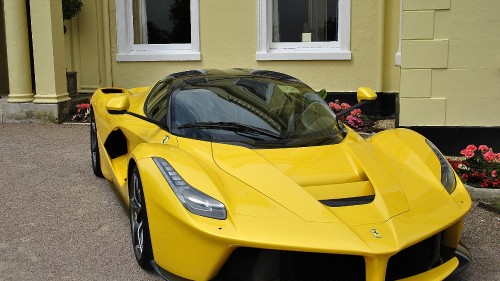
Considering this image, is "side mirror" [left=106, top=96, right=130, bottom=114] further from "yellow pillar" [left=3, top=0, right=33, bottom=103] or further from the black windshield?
"yellow pillar" [left=3, top=0, right=33, bottom=103]

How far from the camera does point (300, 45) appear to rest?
9672 millimetres

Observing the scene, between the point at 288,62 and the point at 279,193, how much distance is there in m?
6.73

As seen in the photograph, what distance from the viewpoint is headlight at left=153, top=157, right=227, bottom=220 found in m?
2.88

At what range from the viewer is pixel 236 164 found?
3330 mm

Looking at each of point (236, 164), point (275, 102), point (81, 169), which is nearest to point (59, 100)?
point (81, 169)

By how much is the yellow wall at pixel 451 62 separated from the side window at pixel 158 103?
313 cm

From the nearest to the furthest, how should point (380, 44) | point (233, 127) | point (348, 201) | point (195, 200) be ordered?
1. point (195, 200)
2. point (348, 201)
3. point (233, 127)
4. point (380, 44)

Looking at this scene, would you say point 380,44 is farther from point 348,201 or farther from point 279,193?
point 279,193

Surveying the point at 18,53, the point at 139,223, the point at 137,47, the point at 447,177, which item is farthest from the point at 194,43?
the point at 447,177

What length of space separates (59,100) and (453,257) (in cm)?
751

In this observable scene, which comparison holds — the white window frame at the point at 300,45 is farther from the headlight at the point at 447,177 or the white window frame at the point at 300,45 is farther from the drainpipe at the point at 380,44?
the headlight at the point at 447,177

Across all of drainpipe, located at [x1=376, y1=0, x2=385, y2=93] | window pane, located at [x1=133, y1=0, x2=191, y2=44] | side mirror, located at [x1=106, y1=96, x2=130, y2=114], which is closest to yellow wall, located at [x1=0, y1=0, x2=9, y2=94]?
window pane, located at [x1=133, y1=0, x2=191, y2=44]

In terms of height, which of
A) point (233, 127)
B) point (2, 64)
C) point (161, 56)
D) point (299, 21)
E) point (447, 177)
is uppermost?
point (299, 21)

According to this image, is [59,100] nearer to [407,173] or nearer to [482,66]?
[482,66]
